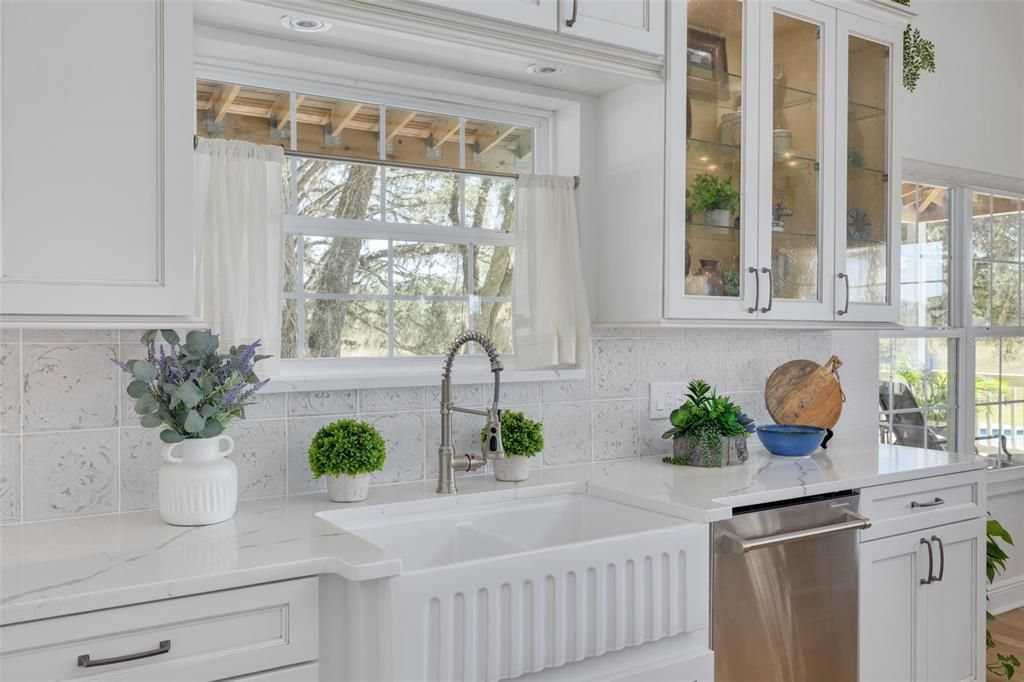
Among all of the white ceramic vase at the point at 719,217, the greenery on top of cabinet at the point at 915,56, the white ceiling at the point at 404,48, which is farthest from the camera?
the greenery on top of cabinet at the point at 915,56

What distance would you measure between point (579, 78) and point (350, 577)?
1589 mm

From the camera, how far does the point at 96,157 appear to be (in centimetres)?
152

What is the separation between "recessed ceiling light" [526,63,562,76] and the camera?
7.25 feet

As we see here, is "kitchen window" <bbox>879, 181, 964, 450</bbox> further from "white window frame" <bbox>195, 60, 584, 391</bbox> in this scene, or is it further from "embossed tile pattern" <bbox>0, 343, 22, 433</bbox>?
"embossed tile pattern" <bbox>0, 343, 22, 433</bbox>

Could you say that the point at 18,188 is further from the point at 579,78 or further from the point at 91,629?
the point at 579,78

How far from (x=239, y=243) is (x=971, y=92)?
3.42m

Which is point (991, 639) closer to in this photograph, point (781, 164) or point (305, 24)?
point (781, 164)

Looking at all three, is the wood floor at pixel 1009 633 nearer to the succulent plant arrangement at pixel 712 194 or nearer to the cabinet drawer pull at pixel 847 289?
the cabinet drawer pull at pixel 847 289

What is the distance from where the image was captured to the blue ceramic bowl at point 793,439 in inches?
102

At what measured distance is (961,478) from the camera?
2.56 meters

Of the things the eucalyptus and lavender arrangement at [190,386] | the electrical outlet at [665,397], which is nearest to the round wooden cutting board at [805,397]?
the electrical outlet at [665,397]

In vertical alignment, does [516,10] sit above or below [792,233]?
above

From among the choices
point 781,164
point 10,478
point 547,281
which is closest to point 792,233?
point 781,164

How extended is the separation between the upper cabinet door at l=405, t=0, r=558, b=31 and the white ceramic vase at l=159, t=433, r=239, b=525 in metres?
1.13
